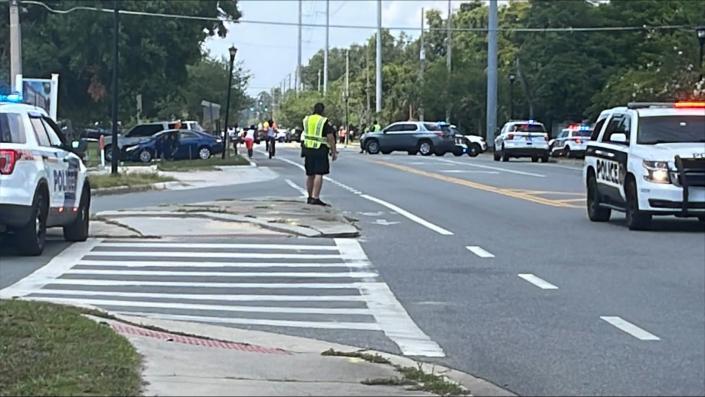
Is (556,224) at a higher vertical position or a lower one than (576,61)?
lower

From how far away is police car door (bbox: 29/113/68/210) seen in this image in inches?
610

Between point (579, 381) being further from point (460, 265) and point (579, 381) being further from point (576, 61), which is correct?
point (576, 61)

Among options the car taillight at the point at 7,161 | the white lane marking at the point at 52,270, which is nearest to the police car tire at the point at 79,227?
the white lane marking at the point at 52,270

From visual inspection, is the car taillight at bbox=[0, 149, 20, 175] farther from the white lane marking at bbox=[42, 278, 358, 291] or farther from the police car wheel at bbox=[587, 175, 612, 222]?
the police car wheel at bbox=[587, 175, 612, 222]

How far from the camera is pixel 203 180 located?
36.5 m

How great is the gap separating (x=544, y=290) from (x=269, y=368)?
16.3 feet

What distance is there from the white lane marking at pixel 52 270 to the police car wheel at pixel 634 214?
26.6 ft

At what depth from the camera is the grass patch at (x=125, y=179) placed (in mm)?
30652

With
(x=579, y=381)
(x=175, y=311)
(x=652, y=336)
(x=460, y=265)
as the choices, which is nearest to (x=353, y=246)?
(x=460, y=265)

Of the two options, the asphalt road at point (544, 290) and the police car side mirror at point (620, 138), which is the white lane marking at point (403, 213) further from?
the police car side mirror at point (620, 138)

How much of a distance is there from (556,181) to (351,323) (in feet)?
78.1

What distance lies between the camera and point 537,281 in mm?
13109

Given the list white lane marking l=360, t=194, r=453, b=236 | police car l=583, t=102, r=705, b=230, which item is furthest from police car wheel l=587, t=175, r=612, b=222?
white lane marking l=360, t=194, r=453, b=236

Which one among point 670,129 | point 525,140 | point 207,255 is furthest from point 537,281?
point 525,140
